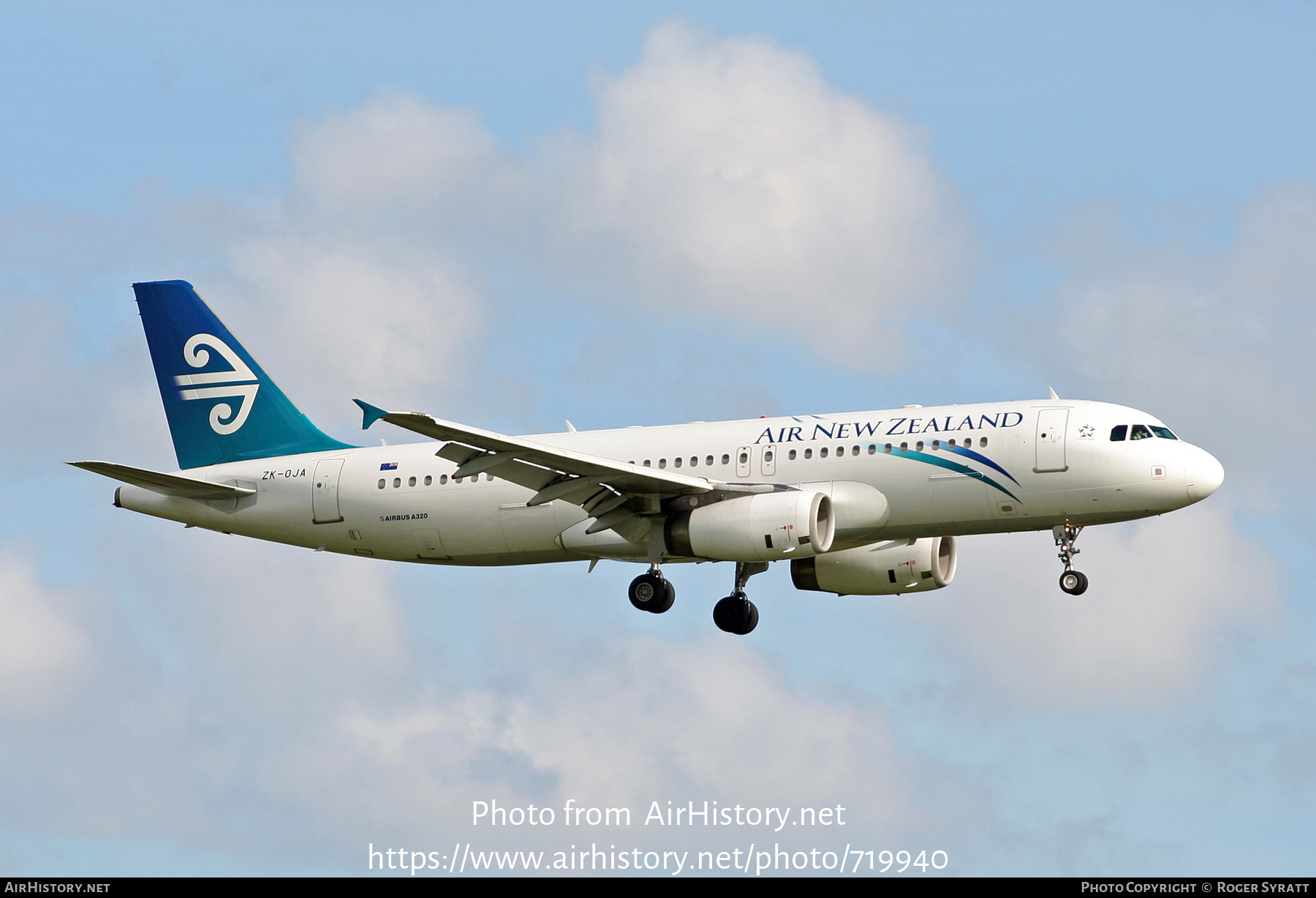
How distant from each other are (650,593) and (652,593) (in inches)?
2.3

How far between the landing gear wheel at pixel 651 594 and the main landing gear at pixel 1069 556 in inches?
397

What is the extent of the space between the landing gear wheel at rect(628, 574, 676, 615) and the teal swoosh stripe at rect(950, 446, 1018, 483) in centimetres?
858

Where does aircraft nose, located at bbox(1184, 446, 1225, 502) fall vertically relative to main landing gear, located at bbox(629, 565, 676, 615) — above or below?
above

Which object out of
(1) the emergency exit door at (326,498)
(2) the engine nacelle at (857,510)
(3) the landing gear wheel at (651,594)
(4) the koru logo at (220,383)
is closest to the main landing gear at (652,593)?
(3) the landing gear wheel at (651,594)

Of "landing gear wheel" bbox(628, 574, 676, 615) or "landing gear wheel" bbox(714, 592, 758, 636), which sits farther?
"landing gear wheel" bbox(714, 592, 758, 636)

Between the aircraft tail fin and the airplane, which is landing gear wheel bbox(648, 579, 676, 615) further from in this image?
the aircraft tail fin

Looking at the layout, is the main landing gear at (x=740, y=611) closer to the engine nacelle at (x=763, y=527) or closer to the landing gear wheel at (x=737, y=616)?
the landing gear wheel at (x=737, y=616)

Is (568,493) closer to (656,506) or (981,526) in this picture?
(656,506)

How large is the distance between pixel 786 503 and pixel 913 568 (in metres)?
8.15

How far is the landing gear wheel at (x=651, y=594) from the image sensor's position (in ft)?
159

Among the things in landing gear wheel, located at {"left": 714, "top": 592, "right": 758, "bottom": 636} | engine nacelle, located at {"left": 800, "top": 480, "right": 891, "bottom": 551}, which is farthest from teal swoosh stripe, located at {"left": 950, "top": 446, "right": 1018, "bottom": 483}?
landing gear wheel, located at {"left": 714, "top": 592, "right": 758, "bottom": 636}

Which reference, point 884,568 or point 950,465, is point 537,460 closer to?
point 950,465

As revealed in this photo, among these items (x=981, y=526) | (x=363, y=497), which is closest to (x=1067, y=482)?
(x=981, y=526)

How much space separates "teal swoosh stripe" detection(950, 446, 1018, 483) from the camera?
44.7 m
